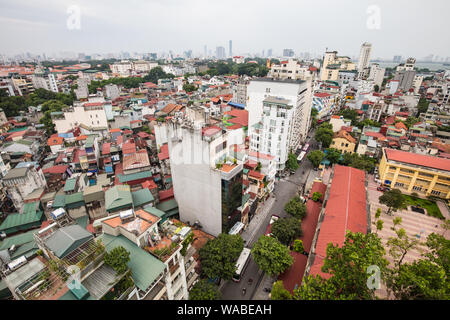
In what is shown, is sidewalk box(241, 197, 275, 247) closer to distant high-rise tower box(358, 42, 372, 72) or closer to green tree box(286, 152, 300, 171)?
green tree box(286, 152, 300, 171)

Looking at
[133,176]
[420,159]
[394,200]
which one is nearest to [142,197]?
[133,176]

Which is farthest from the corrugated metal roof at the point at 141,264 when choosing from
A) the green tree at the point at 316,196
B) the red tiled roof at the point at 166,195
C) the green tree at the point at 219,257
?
the green tree at the point at 316,196

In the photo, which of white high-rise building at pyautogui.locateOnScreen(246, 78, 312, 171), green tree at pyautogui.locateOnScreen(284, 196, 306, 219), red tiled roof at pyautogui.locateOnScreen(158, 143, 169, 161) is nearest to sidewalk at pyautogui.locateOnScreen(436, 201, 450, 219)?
green tree at pyautogui.locateOnScreen(284, 196, 306, 219)

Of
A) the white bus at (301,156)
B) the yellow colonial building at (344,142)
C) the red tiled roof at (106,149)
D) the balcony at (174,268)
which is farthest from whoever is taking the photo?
the white bus at (301,156)

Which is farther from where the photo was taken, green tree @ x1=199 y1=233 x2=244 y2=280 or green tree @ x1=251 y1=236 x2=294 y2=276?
green tree @ x1=251 y1=236 x2=294 y2=276

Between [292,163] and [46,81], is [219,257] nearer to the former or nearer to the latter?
[292,163]

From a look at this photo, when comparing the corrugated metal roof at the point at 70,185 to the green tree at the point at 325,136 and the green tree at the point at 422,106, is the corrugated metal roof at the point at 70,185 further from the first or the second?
the green tree at the point at 422,106
